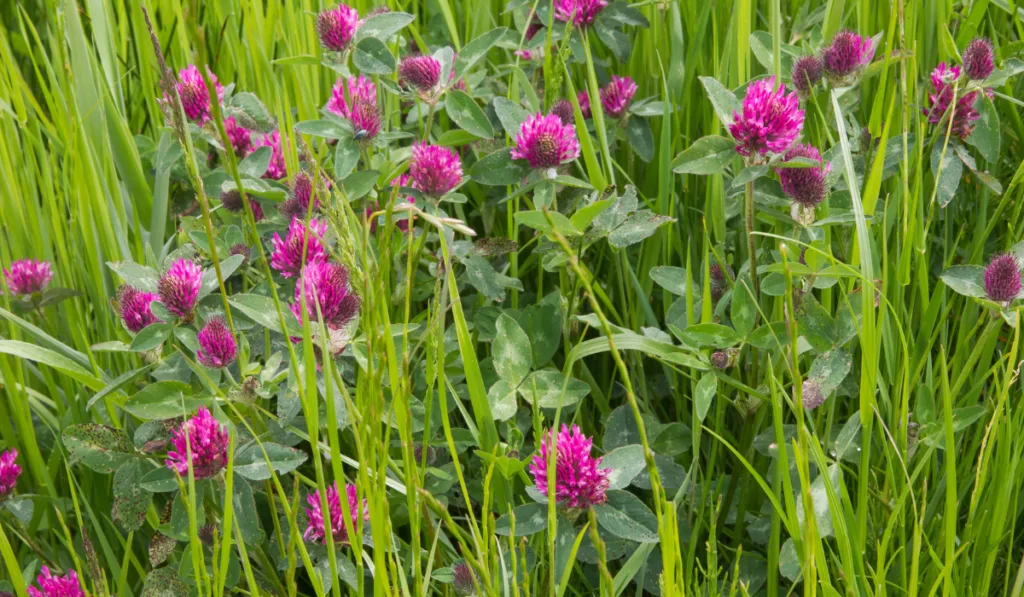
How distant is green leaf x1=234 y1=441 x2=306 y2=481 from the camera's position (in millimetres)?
1238

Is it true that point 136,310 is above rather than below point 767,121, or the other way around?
below

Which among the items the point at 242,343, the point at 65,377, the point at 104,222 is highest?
the point at 104,222

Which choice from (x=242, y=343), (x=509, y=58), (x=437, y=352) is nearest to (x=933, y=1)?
(x=509, y=58)

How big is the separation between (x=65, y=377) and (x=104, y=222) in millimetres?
263

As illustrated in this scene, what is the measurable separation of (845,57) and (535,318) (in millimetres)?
611

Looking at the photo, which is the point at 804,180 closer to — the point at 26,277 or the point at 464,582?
the point at 464,582

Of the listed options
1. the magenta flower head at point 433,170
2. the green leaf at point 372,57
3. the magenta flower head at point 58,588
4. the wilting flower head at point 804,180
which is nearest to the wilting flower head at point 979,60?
the wilting flower head at point 804,180

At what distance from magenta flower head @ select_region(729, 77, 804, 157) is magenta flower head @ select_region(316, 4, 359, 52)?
0.65m

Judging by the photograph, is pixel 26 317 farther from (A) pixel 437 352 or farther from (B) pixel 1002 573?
(B) pixel 1002 573

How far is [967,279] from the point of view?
1.35m

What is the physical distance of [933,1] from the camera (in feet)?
5.58

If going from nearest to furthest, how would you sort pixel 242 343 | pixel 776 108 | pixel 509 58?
1. pixel 776 108
2. pixel 242 343
3. pixel 509 58

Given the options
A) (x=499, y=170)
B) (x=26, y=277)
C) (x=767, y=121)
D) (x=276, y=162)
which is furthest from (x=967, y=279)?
(x=26, y=277)

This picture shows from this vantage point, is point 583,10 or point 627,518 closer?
point 627,518
